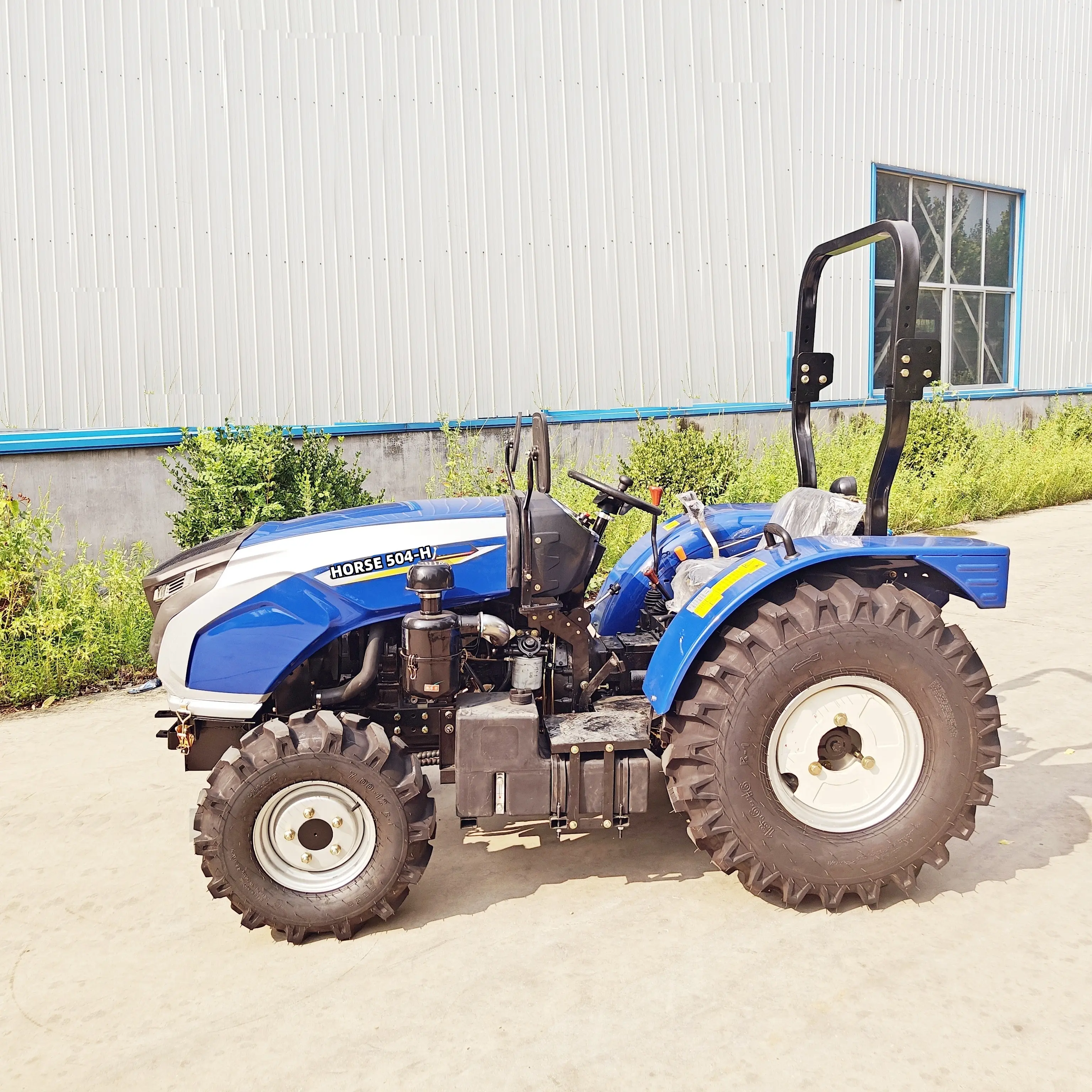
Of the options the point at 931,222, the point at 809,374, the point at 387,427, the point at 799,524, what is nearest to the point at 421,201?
the point at 387,427

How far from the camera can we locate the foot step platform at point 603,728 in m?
3.11

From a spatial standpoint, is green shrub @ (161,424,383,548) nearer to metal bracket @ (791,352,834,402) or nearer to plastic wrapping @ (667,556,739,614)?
plastic wrapping @ (667,556,739,614)

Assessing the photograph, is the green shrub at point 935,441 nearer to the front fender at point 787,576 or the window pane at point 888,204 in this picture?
the window pane at point 888,204

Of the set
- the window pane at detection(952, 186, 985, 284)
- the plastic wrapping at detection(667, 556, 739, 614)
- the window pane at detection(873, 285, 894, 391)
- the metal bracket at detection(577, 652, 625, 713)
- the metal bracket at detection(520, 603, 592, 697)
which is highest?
the window pane at detection(952, 186, 985, 284)

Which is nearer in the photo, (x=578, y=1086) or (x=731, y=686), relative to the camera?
(x=578, y=1086)

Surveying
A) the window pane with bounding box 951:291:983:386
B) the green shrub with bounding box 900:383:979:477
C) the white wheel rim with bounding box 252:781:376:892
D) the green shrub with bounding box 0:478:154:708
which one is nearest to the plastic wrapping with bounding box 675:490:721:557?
the white wheel rim with bounding box 252:781:376:892

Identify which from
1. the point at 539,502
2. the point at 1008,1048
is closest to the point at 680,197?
the point at 539,502

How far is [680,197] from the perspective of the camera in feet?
31.7

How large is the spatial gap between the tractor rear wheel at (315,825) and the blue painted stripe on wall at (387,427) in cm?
339

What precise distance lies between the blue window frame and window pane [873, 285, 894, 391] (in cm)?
1

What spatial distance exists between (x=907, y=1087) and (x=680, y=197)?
8673 millimetres

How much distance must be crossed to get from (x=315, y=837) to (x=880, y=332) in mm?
10687

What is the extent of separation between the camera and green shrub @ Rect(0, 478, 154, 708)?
5.39 m

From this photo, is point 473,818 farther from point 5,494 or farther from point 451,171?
point 451,171
